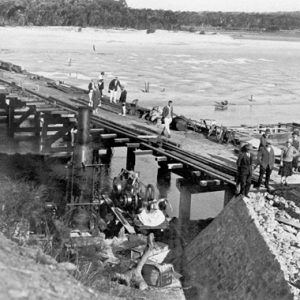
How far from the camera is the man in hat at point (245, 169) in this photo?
42.3 ft

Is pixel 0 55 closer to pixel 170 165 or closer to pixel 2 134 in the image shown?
pixel 2 134

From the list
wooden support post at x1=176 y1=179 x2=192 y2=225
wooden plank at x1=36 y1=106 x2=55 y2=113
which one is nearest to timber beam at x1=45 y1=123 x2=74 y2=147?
wooden plank at x1=36 y1=106 x2=55 y2=113

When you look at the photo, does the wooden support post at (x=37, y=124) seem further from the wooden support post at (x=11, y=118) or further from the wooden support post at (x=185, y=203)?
the wooden support post at (x=185, y=203)

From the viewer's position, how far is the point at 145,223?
13.8m

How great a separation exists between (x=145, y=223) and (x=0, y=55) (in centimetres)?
5014

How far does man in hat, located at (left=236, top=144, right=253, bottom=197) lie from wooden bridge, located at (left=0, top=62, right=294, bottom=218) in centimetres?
100

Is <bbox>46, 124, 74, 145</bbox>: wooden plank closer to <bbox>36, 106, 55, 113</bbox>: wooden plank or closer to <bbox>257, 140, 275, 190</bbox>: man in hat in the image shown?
<bbox>36, 106, 55, 113</bbox>: wooden plank

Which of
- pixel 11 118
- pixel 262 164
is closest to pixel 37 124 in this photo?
pixel 11 118

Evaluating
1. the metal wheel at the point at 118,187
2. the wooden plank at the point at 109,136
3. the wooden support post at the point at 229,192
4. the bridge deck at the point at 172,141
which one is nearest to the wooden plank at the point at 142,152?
the bridge deck at the point at 172,141

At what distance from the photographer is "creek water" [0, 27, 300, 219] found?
115 feet

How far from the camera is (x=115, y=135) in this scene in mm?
19797

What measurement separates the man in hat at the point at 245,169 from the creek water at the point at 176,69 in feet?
13.8

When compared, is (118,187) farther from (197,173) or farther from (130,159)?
(130,159)

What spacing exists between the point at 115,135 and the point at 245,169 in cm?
759
